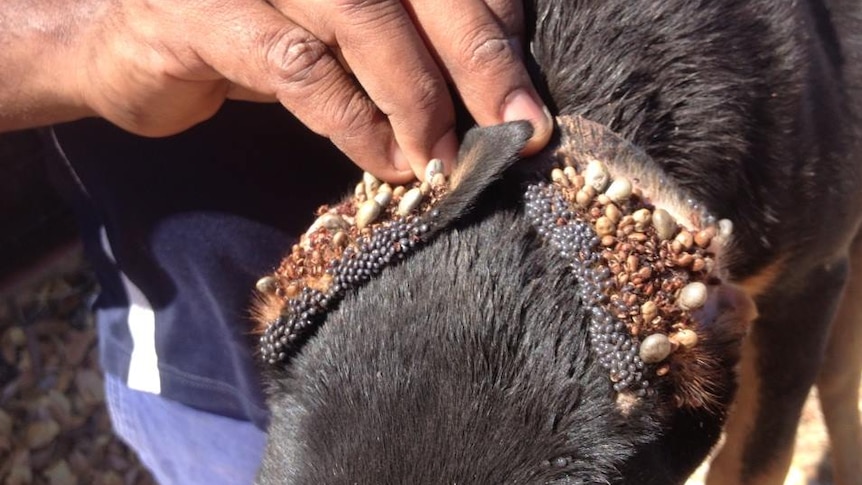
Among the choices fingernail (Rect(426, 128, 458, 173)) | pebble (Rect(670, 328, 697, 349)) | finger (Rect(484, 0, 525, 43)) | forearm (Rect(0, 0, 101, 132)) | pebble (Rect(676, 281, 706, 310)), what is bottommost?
pebble (Rect(670, 328, 697, 349))

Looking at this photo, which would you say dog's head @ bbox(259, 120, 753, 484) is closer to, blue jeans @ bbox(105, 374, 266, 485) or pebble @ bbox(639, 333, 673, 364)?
pebble @ bbox(639, 333, 673, 364)

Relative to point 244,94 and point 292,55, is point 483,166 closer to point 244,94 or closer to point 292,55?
point 292,55

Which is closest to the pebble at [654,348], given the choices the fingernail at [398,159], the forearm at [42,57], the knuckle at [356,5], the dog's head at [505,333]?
the dog's head at [505,333]

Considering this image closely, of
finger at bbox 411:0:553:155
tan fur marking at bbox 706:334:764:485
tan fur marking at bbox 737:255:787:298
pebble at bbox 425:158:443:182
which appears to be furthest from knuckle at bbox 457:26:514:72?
tan fur marking at bbox 706:334:764:485

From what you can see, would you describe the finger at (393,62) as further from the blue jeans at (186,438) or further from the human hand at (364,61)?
the blue jeans at (186,438)

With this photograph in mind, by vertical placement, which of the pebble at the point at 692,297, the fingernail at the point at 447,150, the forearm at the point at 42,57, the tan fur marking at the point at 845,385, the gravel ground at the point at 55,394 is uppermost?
the forearm at the point at 42,57

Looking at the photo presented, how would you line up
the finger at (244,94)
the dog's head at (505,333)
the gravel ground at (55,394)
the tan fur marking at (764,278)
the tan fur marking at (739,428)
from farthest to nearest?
the gravel ground at (55,394) < the tan fur marking at (739,428) < the tan fur marking at (764,278) < the finger at (244,94) < the dog's head at (505,333)

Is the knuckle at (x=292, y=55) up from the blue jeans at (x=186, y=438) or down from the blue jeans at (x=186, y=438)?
up
